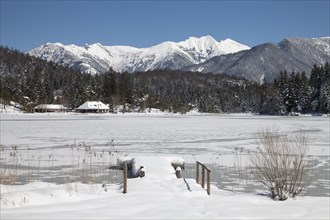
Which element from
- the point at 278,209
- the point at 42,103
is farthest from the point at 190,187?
the point at 42,103

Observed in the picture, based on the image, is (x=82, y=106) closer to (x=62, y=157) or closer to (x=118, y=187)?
(x=62, y=157)

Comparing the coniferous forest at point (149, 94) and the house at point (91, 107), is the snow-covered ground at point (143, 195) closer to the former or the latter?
the coniferous forest at point (149, 94)

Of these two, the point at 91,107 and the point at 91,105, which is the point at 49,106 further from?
the point at 91,107

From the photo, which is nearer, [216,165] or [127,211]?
[127,211]

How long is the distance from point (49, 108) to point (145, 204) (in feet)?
408

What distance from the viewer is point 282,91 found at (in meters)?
117

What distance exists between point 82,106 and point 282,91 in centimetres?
6791

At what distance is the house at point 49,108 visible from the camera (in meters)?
125

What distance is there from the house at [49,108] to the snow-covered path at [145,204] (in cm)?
11813

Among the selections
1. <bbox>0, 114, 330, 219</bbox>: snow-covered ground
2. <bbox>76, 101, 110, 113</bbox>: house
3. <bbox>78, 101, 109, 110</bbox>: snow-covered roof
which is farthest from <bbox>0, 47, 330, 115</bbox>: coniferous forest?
<bbox>0, 114, 330, 219</bbox>: snow-covered ground

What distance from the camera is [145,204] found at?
9898mm

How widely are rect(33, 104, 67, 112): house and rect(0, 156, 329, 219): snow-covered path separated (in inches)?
4651

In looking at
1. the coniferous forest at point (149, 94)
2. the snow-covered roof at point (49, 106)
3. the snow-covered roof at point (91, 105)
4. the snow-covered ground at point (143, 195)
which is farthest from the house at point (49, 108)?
the snow-covered ground at point (143, 195)

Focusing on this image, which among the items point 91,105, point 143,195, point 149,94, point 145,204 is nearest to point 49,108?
point 91,105
